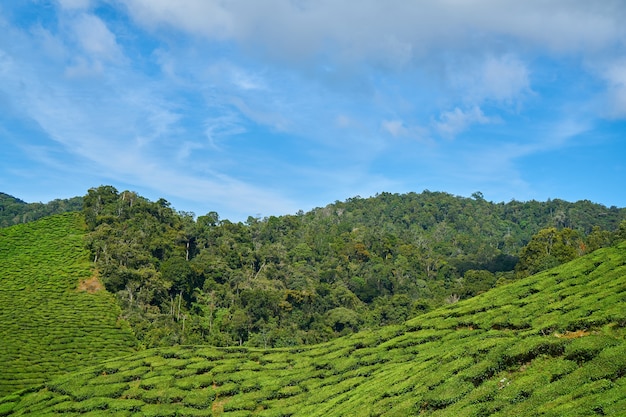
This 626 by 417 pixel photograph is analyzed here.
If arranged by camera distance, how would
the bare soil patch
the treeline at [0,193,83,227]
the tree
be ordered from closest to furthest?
the tree → the bare soil patch → the treeline at [0,193,83,227]

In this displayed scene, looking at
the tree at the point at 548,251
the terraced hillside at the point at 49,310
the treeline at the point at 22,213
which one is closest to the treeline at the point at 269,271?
the tree at the point at 548,251

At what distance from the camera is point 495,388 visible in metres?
22.7

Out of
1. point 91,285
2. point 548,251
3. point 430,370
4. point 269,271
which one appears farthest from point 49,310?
point 548,251

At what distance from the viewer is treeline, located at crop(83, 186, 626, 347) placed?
88.1 meters

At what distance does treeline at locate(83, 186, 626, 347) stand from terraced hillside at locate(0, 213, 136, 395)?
14.2ft

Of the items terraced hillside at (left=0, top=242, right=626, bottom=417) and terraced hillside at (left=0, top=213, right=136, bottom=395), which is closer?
terraced hillside at (left=0, top=242, right=626, bottom=417)

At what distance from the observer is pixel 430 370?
29.5 m

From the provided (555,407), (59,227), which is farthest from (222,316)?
(555,407)

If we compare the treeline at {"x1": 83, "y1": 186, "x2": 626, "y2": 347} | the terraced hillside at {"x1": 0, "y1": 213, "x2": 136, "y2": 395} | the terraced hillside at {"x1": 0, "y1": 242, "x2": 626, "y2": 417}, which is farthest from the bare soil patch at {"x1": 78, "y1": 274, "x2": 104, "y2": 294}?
the terraced hillside at {"x1": 0, "y1": 242, "x2": 626, "y2": 417}

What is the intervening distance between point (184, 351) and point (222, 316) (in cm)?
5090

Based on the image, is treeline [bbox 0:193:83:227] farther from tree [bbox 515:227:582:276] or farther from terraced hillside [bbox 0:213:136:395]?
tree [bbox 515:227:582:276]

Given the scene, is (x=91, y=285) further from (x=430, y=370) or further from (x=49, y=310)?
Answer: (x=430, y=370)

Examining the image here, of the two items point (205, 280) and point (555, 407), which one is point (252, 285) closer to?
point (205, 280)

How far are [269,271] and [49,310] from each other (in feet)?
181
